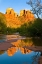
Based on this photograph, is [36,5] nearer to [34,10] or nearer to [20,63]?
[34,10]

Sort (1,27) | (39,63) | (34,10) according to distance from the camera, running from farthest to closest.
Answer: (1,27)
(34,10)
(39,63)

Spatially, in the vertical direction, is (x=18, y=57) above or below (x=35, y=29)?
above

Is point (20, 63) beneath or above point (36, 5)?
beneath

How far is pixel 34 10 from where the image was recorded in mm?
33312

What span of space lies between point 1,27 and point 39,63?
84359 millimetres

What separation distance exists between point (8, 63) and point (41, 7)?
22.9 m

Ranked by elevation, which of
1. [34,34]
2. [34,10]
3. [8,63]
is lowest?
[34,34]

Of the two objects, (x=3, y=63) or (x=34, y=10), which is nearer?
(x=3, y=63)

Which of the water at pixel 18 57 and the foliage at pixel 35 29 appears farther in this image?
the foliage at pixel 35 29

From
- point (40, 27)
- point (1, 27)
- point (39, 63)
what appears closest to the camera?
point (39, 63)

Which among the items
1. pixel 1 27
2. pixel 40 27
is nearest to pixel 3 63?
pixel 40 27

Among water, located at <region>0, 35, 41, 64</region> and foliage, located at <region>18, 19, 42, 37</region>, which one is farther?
foliage, located at <region>18, 19, 42, 37</region>

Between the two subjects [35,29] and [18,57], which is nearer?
[18,57]

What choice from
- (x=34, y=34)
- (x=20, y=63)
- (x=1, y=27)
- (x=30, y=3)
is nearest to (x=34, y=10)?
(x=30, y=3)
